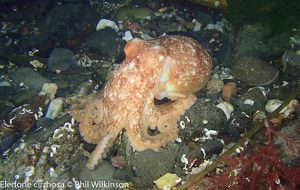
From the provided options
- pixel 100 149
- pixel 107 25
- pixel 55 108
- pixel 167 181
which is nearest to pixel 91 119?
pixel 100 149

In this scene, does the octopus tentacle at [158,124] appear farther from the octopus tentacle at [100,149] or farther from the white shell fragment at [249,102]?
the white shell fragment at [249,102]

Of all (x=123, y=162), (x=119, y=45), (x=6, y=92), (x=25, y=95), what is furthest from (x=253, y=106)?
(x=6, y=92)

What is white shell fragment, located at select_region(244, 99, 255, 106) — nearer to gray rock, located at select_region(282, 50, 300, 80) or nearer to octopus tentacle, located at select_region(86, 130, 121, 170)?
gray rock, located at select_region(282, 50, 300, 80)

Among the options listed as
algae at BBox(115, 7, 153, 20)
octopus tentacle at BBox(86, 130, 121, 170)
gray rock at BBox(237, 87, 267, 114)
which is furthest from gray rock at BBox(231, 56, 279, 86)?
algae at BBox(115, 7, 153, 20)

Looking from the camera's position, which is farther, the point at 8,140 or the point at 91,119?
the point at 8,140

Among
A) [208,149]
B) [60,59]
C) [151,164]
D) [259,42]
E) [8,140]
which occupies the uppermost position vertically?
[259,42]

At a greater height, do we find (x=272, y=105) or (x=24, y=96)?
(x=272, y=105)

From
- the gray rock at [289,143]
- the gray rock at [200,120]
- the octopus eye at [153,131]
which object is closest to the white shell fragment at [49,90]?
the octopus eye at [153,131]

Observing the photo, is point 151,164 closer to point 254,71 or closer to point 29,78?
point 254,71
